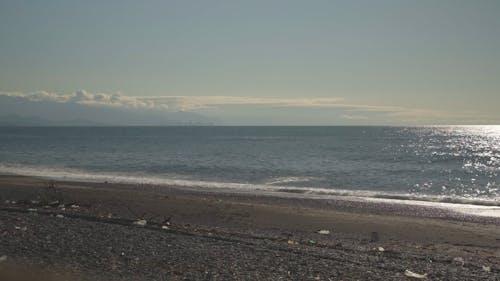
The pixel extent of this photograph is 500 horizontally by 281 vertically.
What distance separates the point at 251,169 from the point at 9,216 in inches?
1208

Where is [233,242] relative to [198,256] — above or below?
below

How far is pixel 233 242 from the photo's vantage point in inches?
439

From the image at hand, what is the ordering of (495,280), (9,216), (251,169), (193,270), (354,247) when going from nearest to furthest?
1. (193,270)
2. (495,280)
3. (354,247)
4. (9,216)
5. (251,169)

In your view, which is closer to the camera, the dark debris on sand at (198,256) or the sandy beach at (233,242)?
the dark debris on sand at (198,256)

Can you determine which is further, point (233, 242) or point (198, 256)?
point (233, 242)

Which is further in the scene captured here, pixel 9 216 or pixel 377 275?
pixel 9 216

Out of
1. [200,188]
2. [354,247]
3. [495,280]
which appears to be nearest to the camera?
[495,280]

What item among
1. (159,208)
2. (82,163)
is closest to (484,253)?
(159,208)

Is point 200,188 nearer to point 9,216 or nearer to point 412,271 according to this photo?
point 9,216

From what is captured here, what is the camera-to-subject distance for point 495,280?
8.88 m

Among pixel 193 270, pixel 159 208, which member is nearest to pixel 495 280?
pixel 193 270

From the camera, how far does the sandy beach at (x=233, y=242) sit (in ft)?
27.5

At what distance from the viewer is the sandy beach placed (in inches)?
330

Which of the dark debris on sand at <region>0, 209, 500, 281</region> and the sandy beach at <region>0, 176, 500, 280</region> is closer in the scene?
the dark debris on sand at <region>0, 209, 500, 281</region>
